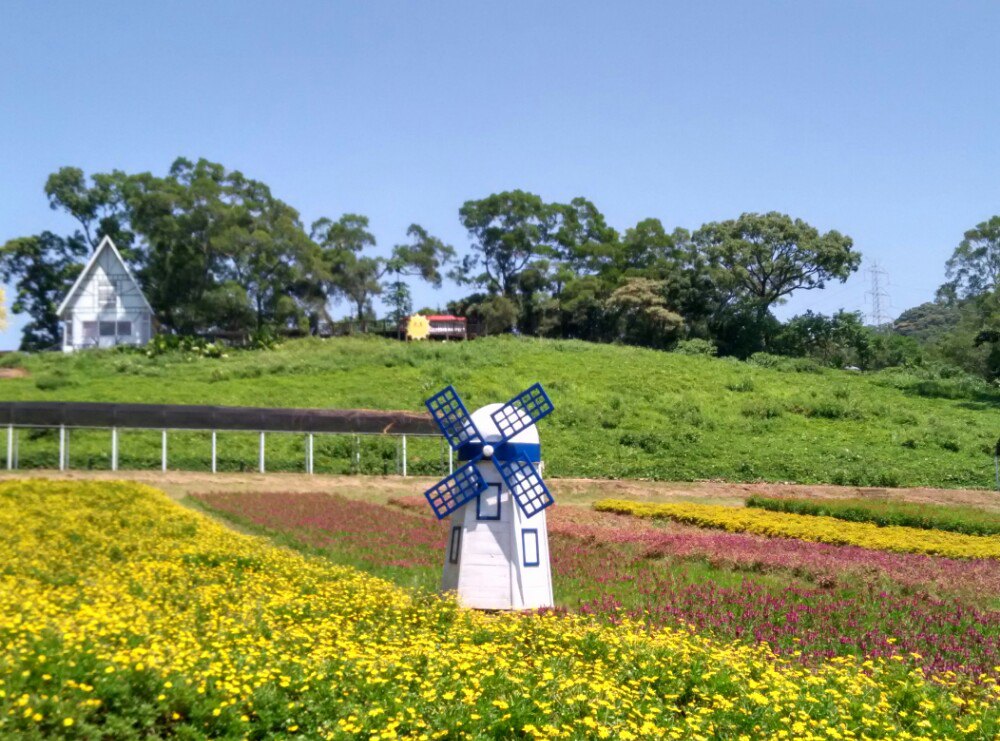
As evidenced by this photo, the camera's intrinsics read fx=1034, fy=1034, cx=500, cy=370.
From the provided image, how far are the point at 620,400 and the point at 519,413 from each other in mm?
31200

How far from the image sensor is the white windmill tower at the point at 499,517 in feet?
38.6

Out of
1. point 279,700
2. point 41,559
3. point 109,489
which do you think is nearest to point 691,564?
point 41,559

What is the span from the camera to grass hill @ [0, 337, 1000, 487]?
1284 inches

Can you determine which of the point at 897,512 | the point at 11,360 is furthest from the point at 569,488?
the point at 11,360

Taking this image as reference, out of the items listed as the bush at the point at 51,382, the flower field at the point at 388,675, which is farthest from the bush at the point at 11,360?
the flower field at the point at 388,675

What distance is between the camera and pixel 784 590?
43.8 ft

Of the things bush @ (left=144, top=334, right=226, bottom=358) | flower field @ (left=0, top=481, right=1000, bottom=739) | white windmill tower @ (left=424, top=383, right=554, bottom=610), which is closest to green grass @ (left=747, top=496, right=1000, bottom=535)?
white windmill tower @ (left=424, top=383, right=554, bottom=610)

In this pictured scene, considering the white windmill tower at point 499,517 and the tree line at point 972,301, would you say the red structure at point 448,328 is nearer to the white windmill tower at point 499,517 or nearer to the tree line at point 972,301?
the tree line at point 972,301

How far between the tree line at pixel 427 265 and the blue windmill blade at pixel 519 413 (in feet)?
152

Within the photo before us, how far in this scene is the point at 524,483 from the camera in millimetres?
11969

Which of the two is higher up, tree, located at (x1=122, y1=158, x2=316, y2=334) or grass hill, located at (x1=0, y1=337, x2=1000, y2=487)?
tree, located at (x1=122, y1=158, x2=316, y2=334)

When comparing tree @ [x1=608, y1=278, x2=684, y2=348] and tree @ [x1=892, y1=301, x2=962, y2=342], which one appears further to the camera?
tree @ [x1=892, y1=301, x2=962, y2=342]

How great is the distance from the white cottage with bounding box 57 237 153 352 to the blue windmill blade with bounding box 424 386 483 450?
1935 inches

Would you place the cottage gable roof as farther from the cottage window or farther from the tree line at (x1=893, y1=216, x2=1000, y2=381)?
the tree line at (x1=893, y1=216, x2=1000, y2=381)
